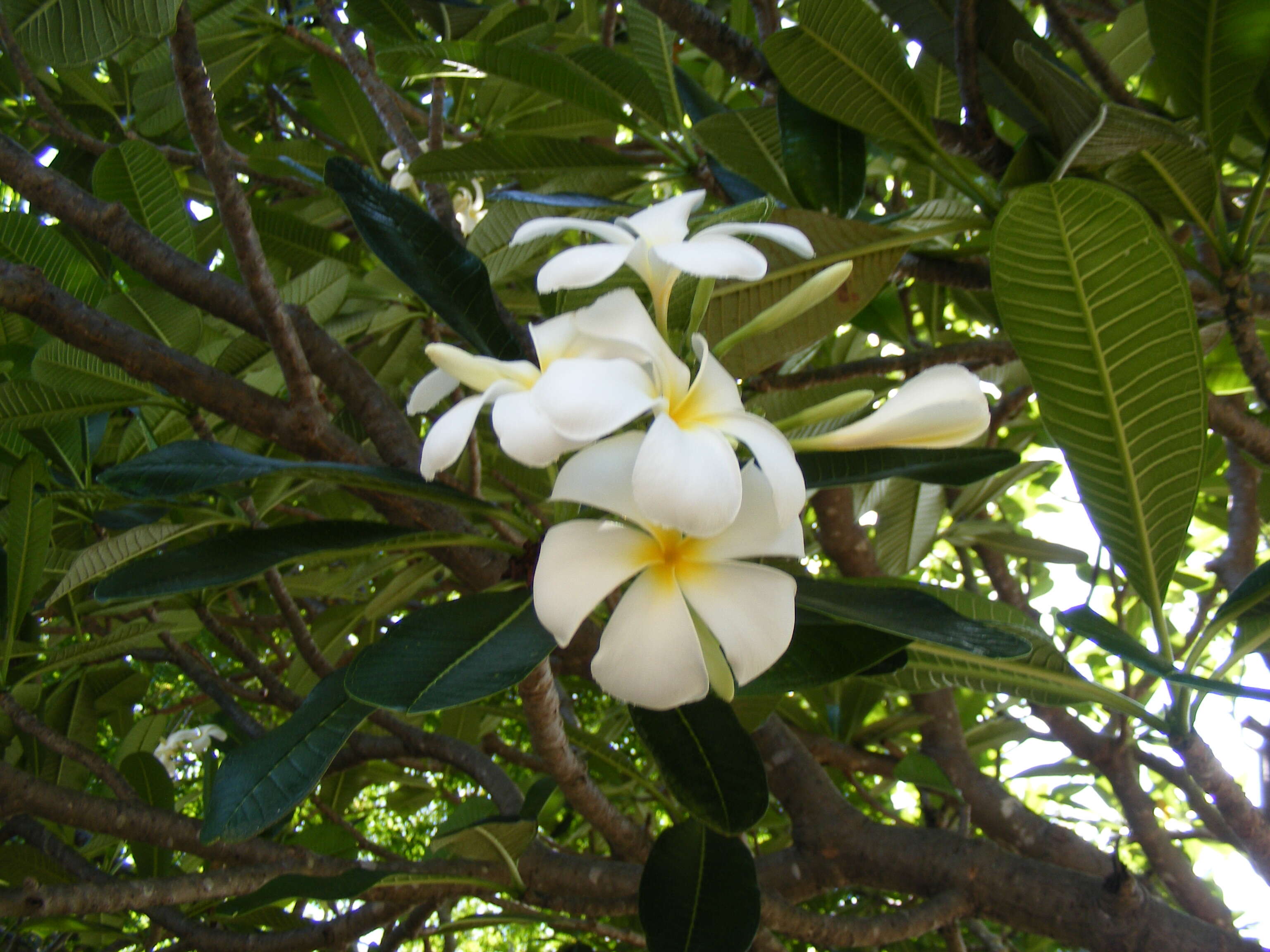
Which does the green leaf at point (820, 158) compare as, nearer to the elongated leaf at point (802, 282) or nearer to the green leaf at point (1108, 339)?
the elongated leaf at point (802, 282)

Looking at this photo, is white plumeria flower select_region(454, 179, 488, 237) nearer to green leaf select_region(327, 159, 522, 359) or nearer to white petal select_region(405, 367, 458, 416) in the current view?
green leaf select_region(327, 159, 522, 359)

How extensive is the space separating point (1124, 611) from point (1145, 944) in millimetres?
1279

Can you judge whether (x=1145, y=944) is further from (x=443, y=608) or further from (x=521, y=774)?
(x=521, y=774)

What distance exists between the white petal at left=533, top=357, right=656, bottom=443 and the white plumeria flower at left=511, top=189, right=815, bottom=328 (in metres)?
0.09

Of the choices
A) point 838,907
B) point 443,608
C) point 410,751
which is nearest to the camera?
point 443,608

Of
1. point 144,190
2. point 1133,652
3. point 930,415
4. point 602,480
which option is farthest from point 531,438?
point 144,190

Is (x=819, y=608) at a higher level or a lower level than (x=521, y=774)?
lower

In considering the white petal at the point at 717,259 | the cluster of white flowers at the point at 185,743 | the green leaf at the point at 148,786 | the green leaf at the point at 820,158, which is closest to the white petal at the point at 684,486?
the white petal at the point at 717,259

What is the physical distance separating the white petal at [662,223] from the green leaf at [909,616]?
0.28 m

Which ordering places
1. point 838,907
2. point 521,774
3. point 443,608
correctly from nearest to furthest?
point 443,608, point 838,907, point 521,774

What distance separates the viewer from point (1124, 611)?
7.00ft

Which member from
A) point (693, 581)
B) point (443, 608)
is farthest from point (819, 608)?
point (443, 608)

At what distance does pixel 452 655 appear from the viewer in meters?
0.64

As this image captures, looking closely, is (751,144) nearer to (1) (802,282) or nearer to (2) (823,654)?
(1) (802,282)
